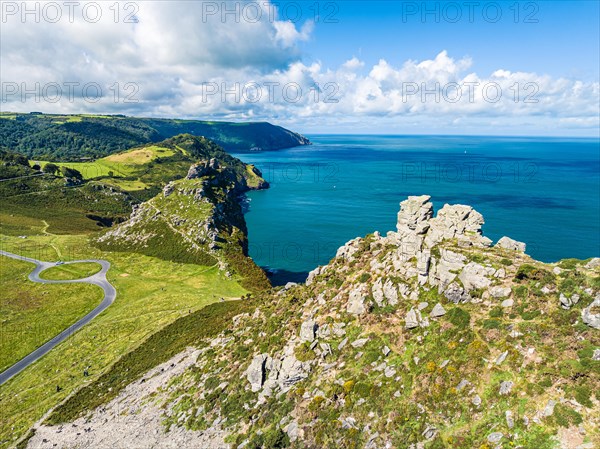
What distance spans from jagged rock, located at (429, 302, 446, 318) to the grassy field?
59570 mm

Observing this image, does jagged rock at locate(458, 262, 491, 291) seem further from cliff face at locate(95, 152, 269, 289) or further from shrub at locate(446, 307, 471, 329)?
cliff face at locate(95, 152, 269, 289)

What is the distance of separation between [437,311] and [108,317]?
80419mm

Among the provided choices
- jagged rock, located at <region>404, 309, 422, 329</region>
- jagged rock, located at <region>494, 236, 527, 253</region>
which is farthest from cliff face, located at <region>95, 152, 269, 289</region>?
jagged rock, located at <region>494, 236, 527, 253</region>

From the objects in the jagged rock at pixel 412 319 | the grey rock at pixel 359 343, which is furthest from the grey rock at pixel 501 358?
the grey rock at pixel 359 343

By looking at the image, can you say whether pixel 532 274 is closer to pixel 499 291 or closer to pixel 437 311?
pixel 499 291

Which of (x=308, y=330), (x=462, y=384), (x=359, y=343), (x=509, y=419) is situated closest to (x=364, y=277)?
(x=359, y=343)

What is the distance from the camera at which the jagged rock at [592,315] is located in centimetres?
2831

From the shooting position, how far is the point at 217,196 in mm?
164250

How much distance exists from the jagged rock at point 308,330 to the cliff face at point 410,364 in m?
0.24

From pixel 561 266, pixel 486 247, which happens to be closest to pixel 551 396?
pixel 561 266

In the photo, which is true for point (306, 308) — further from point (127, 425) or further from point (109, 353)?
point (109, 353)

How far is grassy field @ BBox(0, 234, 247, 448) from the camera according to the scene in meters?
58.0

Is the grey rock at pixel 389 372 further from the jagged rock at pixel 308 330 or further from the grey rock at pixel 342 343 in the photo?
the jagged rock at pixel 308 330

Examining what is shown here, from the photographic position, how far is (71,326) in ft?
272
